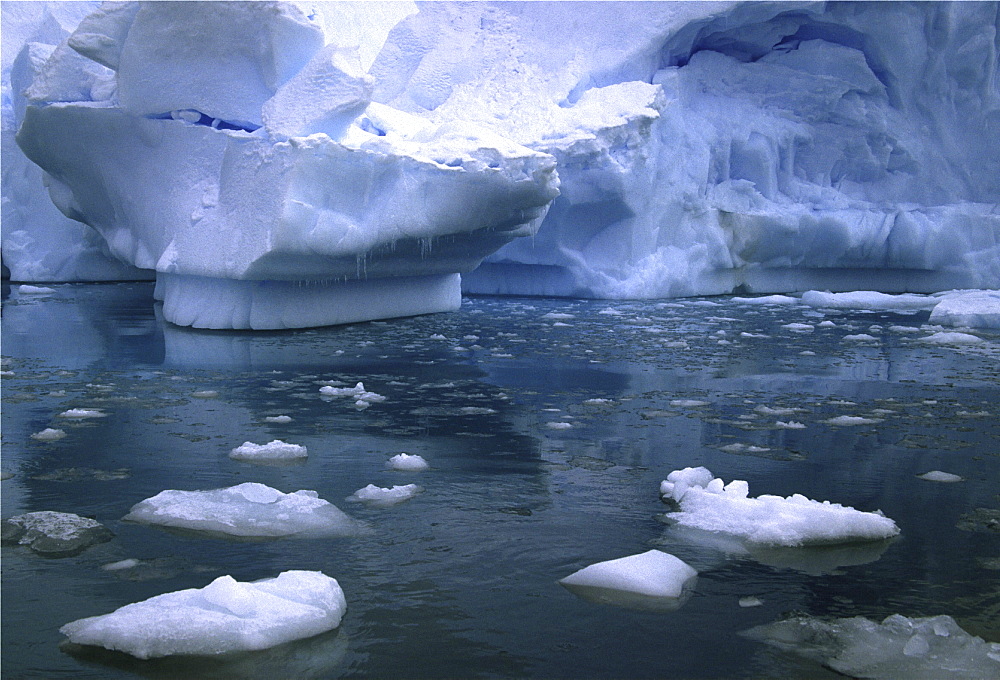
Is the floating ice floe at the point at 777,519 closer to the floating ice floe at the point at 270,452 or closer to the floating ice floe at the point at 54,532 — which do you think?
the floating ice floe at the point at 270,452

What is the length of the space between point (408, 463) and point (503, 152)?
458cm

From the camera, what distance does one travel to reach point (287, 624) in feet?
5.71

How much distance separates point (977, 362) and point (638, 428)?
10.8 ft

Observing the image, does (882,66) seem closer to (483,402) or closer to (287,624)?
(483,402)

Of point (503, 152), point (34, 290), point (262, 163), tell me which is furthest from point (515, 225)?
point (34, 290)

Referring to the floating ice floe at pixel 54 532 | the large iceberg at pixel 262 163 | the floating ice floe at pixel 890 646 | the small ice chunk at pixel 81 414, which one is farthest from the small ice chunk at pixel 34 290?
the floating ice floe at pixel 890 646

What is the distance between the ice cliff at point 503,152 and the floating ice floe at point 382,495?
390 centimetres

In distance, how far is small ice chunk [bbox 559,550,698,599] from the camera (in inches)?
78.0

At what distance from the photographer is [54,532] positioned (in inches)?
89.8

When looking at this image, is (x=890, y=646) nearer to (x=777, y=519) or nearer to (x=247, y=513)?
(x=777, y=519)

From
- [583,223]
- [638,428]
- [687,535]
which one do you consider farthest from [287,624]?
[583,223]

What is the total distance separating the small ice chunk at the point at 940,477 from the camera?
294 centimetres

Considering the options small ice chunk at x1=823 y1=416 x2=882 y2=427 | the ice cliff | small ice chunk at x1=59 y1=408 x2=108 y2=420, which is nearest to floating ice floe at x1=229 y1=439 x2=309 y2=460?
small ice chunk at x1=59 y1=408 x2=108 y2=420

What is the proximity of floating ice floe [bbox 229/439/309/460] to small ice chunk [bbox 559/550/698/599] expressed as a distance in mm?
1391
